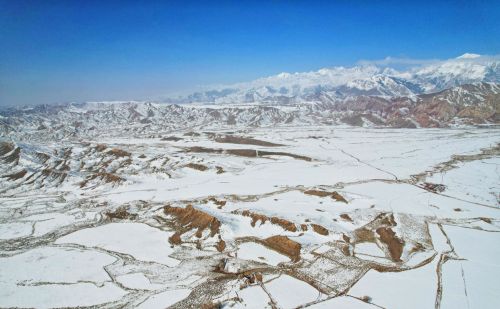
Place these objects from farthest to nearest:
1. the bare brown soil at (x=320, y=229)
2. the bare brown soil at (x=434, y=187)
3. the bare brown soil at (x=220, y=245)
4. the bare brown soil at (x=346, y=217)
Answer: the bare brown soil at (x=434, y=187) < the bare brown soil at (x=346, y=217) < the bare brown soil at (x=320, y=229) < the bare brown soil at (x=220, y=245)

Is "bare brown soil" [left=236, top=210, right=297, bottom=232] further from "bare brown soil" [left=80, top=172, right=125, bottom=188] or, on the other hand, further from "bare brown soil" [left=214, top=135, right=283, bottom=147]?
"bare brown soil" [left=214, top=135, right=283, bottom=147]

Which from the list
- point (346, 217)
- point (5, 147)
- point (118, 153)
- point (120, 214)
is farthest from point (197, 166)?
point (5, 147)

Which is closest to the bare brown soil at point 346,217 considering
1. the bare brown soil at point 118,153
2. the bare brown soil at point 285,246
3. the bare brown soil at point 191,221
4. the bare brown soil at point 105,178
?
the bare brown soil at point 285,246

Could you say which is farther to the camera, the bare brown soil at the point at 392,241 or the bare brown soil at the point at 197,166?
the bare brown soil at the point at 197,166

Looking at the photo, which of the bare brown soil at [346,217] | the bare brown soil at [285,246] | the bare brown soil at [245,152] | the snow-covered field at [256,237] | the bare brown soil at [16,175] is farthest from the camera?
the bare brown soil at [245,152]

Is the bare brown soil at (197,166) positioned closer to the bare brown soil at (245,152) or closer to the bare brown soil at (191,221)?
the bare brown soil at (245,152)

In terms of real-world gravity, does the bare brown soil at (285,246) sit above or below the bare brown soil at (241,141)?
below

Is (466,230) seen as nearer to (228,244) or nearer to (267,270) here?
(267,270)
